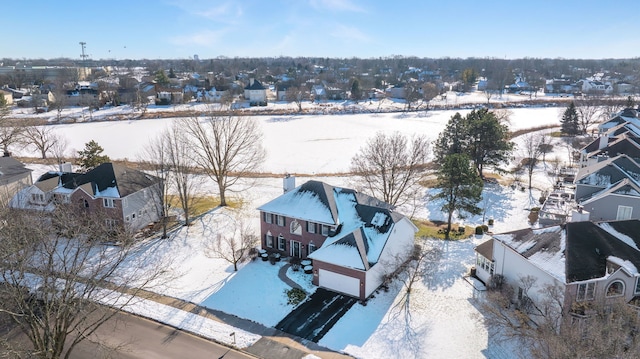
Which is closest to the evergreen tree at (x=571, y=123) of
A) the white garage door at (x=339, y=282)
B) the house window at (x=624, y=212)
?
the house window at (x=624, y=212)

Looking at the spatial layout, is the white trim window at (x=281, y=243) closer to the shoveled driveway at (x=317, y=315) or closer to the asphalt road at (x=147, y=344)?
the shoveled driveway at (x=317, y=315)

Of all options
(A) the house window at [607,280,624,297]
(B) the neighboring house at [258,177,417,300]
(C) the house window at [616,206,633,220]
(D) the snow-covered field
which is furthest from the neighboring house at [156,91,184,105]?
(A) the house window at [607,280,624,297]

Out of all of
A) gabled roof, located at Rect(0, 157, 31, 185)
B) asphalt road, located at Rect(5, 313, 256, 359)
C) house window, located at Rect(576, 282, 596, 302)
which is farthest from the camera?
gabled roof, located at Rect(0, 157, 31, 185)

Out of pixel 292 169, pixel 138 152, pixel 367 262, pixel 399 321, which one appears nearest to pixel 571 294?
pixel 399 321

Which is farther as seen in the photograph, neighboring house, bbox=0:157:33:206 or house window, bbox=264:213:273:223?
neighboring house, bbox=0:157:33:206

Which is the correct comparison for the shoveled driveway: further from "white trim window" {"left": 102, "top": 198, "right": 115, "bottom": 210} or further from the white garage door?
"white trim window" {"left": 102, "top": 198, "right": 115, "bottom": 210}

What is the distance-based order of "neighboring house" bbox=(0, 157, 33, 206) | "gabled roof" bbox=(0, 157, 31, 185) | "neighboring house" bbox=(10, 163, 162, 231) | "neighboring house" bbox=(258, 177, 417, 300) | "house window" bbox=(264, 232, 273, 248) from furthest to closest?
"gabled roof" bbox=(0, 157, 31, 185), "neighboring house" bbox=(0, 157, 33, 206), "neighboring house" bbox=(10, 163, 162, 231), "house window" bbox=(264, 232, 273, 248), "neighboring house" bbox=(258, 177, 417, 300)

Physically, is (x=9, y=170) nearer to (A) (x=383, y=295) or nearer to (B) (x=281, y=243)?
(B) (x=281, y=243)

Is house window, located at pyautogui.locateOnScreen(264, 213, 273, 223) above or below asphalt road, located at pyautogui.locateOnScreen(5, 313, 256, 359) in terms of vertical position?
above

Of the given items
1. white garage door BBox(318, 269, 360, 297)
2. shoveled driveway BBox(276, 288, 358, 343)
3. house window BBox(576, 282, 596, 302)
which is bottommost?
shoveled driveway BBox(276, 288, 358, 343)
